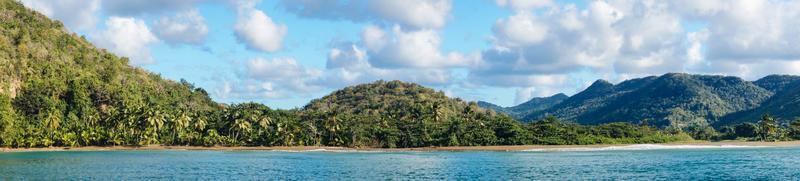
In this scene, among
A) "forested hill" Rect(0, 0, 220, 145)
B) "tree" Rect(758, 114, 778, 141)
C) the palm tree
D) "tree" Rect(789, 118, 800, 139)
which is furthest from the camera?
"tree" Rect(758, 114, 778, 141)

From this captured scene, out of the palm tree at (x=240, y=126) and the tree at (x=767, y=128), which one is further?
the tree at (x=767, y=128)

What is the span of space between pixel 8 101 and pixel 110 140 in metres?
21.1

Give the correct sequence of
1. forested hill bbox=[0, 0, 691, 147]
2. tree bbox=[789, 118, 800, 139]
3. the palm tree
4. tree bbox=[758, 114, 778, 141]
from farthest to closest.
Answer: tree bbox=[758, 114, 778, 141] → tree bbox=[789, 118, 800, 139] → the palm tree → forested hill bbox=[0, 0, 691, 147]

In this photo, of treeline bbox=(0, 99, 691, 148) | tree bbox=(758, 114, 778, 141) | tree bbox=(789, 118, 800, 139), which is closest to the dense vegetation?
treeline bbox=(0, 99, 691, 148)

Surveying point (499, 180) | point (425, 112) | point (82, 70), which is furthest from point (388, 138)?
point (499, 180)

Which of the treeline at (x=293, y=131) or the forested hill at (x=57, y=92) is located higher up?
the forested hill at (x=57, y=92)

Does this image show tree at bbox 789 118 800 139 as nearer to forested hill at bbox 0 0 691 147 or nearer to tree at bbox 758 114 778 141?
tree at bbox 758 114 778 141

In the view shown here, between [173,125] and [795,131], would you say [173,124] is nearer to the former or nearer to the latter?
[173,125]

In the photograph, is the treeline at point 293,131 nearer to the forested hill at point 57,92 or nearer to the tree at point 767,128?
the forested hill at point 57,92

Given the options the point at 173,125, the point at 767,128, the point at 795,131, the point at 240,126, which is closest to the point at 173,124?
the point at 173,125

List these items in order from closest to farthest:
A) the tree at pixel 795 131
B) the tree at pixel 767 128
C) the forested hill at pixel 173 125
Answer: the forested hill at pixel 173 125 < the tree at pixel 795 131 < the tree at pixel 767 128

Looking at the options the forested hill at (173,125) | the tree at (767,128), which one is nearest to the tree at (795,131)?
the tree at (767,128)

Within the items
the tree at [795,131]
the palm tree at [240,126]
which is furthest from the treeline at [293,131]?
the tree at [795,131]

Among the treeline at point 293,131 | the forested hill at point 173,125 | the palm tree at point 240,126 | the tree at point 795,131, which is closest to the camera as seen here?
the forested hill at point 173,125
